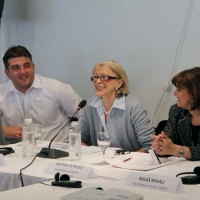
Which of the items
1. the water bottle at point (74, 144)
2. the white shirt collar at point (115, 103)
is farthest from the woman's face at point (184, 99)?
the water bottle at point (74, 144)

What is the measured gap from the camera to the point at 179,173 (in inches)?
73.2

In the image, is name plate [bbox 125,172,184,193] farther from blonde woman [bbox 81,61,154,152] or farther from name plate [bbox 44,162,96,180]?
blonde woman [bbox 81,61,154,152]

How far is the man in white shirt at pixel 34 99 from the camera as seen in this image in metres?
3.44

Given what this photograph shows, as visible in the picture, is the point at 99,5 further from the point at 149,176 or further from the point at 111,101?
the point at 149,176

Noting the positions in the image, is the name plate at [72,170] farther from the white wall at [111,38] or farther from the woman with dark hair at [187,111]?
the white wall at [111,38]

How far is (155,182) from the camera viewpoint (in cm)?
158

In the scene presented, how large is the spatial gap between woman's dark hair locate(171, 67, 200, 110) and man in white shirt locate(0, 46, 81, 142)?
3.87ft

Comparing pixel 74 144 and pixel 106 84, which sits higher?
pixel 106 84

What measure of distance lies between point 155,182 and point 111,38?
2.30m

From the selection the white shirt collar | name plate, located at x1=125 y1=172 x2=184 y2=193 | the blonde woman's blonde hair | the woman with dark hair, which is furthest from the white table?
the blonde woman's blonde hair

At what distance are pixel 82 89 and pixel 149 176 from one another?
7.88 feet

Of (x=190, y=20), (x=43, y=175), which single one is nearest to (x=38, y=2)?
(x=190, y=20)

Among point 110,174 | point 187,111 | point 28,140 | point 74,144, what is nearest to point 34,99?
point 28,140

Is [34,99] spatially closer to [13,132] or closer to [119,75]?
[13,132]
